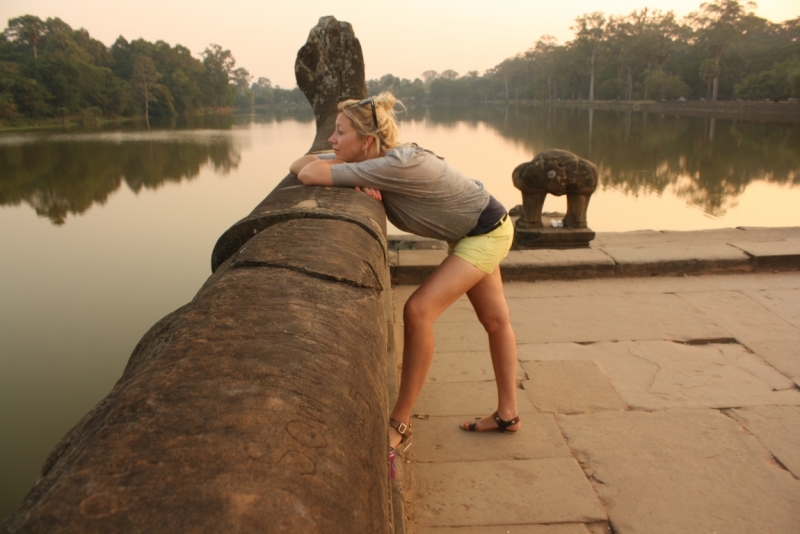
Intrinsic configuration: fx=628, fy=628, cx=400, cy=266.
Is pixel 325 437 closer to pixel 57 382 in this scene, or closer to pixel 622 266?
pixel 622 266

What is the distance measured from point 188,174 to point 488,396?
19223mm

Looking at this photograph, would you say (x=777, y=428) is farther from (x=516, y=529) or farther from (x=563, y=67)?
(x=563, y=67)

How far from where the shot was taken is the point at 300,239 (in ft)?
5.51

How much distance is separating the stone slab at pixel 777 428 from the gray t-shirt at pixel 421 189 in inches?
56.2

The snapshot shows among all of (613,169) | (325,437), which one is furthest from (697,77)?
(325,437)

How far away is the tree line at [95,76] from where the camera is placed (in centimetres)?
4025

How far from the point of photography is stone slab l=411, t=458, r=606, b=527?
6.77 feet

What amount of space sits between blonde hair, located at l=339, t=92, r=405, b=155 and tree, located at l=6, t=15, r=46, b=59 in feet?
252

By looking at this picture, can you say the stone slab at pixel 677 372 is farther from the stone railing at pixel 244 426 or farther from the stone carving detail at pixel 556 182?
the stone carving detail at pixel 556 182

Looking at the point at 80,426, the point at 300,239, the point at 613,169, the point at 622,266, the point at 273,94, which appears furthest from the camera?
the point at 273,94

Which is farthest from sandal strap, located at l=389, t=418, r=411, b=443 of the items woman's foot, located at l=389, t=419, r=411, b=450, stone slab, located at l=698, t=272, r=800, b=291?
stone slab, located at l=698, t=272, r=800, b=291

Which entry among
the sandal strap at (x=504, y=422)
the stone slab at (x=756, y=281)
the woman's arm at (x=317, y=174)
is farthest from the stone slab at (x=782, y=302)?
the woman's arm at (x=317, y=174)

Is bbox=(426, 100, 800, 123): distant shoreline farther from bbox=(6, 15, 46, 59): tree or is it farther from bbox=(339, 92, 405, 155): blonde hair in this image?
bbox=(6, 15, 46, 59): tree

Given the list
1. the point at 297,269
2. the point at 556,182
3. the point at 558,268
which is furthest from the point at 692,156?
the point at 297,269
